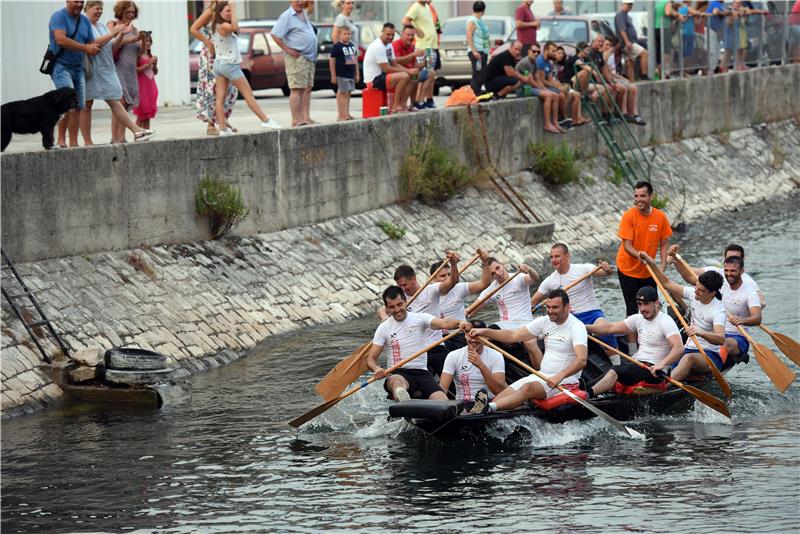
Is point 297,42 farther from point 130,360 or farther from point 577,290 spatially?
point 130,360

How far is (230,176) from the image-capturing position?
771 inches

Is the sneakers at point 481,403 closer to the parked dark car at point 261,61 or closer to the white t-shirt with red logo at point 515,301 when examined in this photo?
the white t-shirt with red logo at point 515,301

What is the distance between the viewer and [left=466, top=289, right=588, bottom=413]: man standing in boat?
1384 cm

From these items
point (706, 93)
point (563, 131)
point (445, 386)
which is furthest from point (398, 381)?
point (706, 93)

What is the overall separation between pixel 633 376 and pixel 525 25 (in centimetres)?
1235

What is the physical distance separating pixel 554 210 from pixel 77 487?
14.7 m

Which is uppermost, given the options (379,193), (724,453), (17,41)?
(17,41)

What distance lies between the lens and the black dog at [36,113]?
54.3 feet

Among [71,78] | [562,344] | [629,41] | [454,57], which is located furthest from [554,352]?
[454,57]

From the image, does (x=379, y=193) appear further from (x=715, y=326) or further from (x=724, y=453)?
(x=724, y=453)

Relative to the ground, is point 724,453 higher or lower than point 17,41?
lower

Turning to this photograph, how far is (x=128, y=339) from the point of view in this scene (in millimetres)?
16344

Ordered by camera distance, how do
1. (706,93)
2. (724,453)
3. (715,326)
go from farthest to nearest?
(706,93) → (715,326) → (724,453)

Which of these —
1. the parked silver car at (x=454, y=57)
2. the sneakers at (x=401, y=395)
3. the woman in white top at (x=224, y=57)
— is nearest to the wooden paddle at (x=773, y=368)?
the sneakers at (x=401, y=395)
